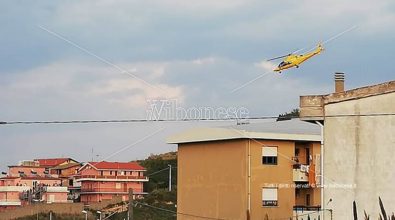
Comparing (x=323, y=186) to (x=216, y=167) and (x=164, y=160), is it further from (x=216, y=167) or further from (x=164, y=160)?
(x=164, y=160)

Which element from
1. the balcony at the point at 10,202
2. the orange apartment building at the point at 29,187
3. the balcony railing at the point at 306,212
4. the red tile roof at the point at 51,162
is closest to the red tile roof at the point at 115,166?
the orange apartment building at the point at 29,187

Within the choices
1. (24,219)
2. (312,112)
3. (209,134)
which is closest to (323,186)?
(312,112)

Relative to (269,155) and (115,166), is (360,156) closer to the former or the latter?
(269,155)

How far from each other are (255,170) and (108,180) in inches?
2117

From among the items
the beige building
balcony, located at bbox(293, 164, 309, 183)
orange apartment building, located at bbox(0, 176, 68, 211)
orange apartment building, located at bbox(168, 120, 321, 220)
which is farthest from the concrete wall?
orange apartment building, located at bbox(0, 176, 68, 211)

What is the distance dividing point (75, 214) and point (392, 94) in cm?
5348

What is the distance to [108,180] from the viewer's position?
87812 mm

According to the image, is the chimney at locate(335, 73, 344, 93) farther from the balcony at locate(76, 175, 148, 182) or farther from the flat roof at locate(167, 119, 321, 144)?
the balcony at locate(76, 175, 148, 182)

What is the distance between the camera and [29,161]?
105 metres

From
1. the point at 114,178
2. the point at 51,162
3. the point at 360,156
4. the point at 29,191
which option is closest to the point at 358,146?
the point at 360,156

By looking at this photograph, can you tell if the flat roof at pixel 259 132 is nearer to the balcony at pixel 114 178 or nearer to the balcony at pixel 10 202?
the balcony at pixel 114 178

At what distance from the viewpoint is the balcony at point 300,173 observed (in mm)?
37281

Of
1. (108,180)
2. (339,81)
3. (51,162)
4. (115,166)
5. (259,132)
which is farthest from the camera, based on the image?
(51,162)

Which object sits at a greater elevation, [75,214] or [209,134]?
[209,134]
